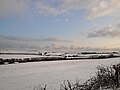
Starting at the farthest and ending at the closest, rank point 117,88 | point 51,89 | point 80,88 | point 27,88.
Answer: point 27,88 → point 51,89 → point 80,88 → point 117,88

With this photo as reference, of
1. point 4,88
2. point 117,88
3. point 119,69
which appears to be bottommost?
point 4,88

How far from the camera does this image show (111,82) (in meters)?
8.36

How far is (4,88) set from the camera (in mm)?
15633

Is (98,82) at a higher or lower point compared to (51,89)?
higher

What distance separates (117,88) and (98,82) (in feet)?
3.18

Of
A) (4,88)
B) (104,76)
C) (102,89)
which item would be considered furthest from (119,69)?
(4,88)

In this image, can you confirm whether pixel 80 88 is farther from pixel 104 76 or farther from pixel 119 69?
pixel 119 69

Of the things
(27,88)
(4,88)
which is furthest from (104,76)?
(4,88)

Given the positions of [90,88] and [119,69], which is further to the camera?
[119,69]

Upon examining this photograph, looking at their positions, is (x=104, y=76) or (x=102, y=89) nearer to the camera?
(x=102, y=89)

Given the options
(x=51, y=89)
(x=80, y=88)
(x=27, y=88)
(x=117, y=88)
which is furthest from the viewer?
(x=27, y=88)

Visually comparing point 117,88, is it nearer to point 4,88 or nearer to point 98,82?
point 98,82

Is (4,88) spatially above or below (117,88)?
below

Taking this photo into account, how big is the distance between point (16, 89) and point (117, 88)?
27.5 ft
